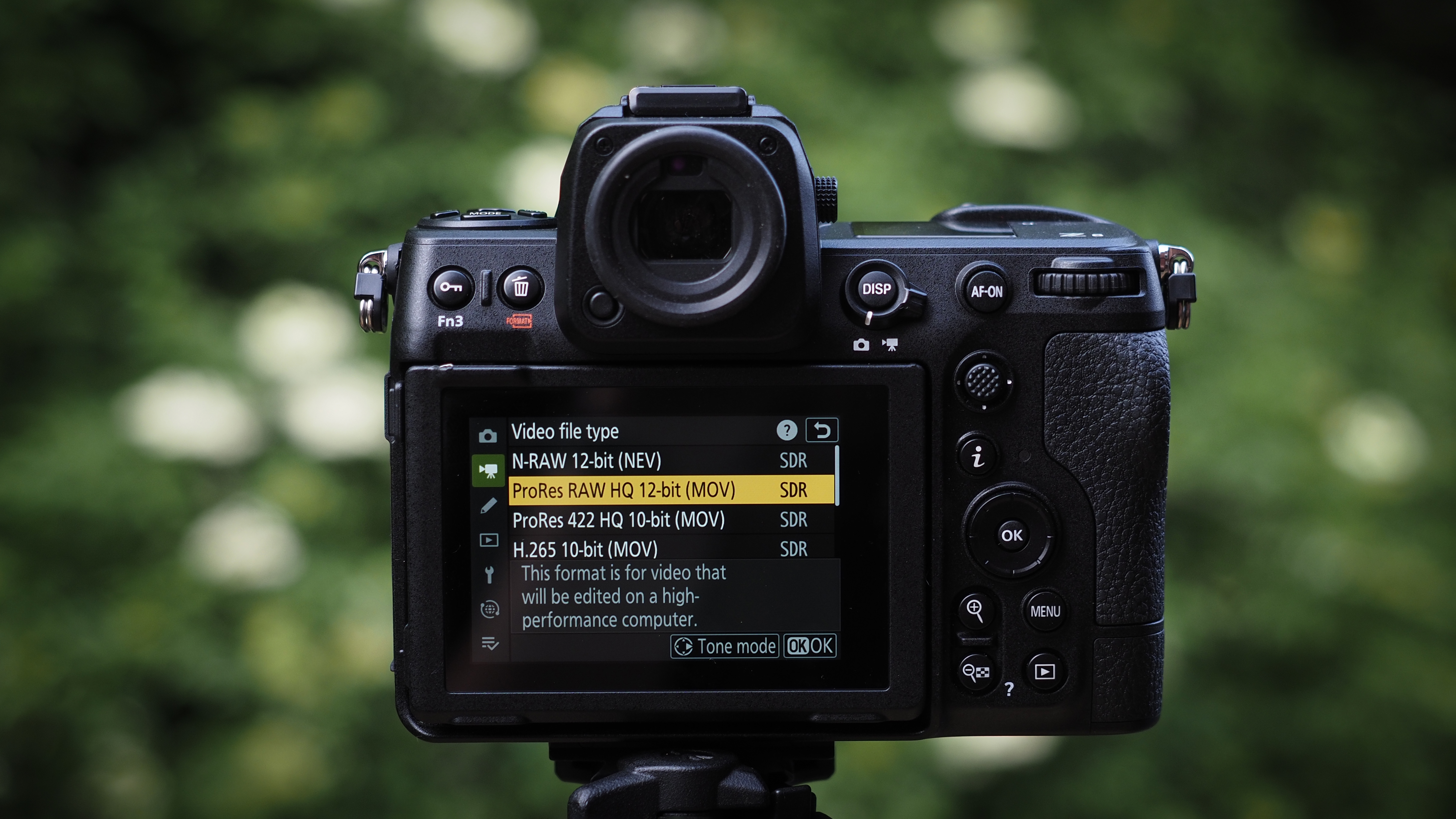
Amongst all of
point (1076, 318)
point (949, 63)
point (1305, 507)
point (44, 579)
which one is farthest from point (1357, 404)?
point (44, 579)

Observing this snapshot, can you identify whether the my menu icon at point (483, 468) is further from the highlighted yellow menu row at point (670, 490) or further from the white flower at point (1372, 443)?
the white flower at point (1372, 443)

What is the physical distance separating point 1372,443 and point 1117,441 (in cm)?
103

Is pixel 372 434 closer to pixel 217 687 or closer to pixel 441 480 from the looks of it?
pixel 217 687

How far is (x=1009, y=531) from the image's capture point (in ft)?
2.26

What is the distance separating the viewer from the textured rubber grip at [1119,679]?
0.70 metres

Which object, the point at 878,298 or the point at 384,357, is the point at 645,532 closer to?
the point at 878,298

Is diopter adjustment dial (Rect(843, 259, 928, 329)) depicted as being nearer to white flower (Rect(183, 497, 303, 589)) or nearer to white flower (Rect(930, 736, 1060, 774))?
white flower (Rect(930, 736, 1060, 774))

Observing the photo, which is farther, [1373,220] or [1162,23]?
[1373,220]

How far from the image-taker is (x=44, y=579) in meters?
1.46

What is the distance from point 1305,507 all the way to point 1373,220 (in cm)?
56

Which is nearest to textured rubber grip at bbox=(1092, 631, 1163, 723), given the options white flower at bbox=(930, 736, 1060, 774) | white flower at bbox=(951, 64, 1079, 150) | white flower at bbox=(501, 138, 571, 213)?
white flower at bbox=(930, 736, 1060, 774)

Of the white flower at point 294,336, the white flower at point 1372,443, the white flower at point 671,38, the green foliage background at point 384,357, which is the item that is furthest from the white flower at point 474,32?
the white flower at point 1372,443

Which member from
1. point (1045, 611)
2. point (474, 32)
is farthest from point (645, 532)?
point (474, 32)

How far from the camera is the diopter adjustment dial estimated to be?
2.22 feet
